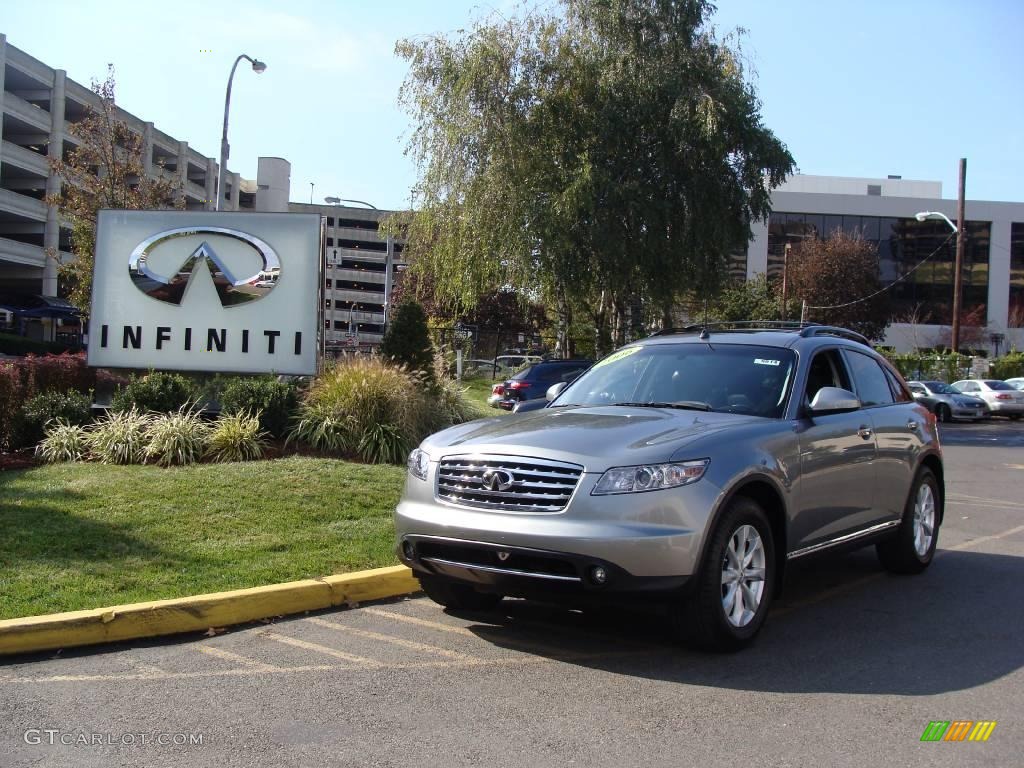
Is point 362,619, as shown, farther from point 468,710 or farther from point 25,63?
point 25,63

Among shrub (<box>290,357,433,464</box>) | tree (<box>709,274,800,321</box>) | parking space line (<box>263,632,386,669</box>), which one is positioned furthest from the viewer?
tree (<box>709,274,800,321</box>)

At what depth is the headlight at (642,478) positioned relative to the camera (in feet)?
15.7

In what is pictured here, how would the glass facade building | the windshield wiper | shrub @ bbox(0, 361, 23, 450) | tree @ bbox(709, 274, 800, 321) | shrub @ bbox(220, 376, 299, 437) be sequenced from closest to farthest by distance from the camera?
the windshield wiper → shrub @ bbox(0, 361, 23, 450) → shrub @ bbox(220, 376, 299, 437) → tree @ bbox(709, 274, 800, 321) → the glass facade building

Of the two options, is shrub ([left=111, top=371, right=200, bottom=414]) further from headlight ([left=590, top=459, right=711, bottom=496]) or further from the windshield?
headlight ([left=590, top=459, right=711, bottom=496])

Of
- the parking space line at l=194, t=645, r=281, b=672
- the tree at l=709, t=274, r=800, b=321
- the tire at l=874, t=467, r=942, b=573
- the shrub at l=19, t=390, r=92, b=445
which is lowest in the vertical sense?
the parking space line at l=194, t=645, r=281, b=672

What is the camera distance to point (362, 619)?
603cm

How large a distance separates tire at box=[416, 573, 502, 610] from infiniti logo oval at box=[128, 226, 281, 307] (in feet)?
30.3

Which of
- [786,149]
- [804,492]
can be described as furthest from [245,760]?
[786,149]

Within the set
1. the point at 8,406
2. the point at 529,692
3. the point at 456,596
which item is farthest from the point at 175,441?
the point at 529,692

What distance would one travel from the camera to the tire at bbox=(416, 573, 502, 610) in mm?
5871

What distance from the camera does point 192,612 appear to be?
223 inches

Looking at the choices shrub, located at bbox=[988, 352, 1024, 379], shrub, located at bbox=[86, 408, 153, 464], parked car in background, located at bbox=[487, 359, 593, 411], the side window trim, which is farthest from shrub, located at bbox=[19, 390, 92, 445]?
shrub, located at bbox=[988, 352, 1024, 379]

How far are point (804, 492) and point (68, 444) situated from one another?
324 inches

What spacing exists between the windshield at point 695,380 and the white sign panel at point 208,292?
826 centimetres
